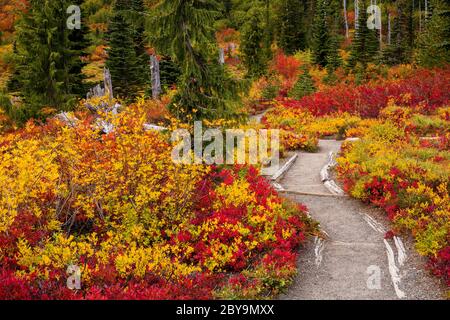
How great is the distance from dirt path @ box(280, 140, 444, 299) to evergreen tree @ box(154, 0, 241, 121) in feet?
13.2

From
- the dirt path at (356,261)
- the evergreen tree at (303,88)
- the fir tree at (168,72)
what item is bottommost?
the dirt path at (356,261)

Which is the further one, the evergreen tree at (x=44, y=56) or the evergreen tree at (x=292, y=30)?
the evergreen tree at (x=292, y=30)

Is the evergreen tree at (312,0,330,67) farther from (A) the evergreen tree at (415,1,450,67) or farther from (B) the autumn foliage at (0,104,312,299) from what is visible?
(B) the autumn foliage at (0,104,312,299)

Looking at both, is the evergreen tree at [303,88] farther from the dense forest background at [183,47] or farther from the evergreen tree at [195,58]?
the evergreen tree at [195,58]

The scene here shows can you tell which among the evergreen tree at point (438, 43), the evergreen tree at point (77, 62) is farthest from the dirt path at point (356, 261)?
the evergreen tree at point (438, 43)

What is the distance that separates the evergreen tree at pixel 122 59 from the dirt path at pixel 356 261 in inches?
840

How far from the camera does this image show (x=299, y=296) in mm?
7301

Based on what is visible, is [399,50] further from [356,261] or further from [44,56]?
[356,261]

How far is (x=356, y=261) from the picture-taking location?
333 inches

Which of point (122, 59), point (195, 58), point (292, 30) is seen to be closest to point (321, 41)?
point (292, 30)

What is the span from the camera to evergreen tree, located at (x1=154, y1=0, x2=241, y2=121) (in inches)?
403

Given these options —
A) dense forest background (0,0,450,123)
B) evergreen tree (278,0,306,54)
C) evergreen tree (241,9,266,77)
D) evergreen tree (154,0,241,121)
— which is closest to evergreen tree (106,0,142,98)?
dense forest background (0,0,450,123)

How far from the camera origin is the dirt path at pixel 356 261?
728cm

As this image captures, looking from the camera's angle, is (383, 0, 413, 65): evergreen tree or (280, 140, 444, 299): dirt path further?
(383, 0, 413, 65): evergreen tree
